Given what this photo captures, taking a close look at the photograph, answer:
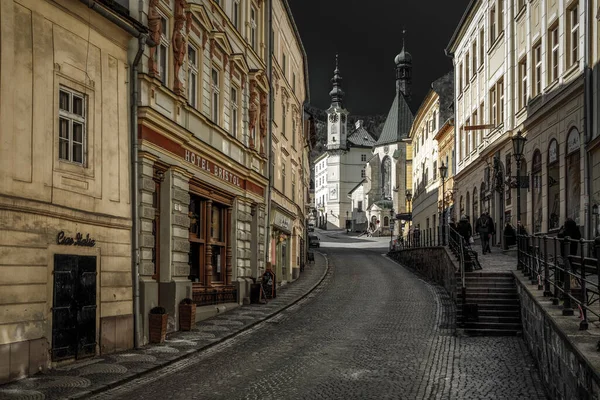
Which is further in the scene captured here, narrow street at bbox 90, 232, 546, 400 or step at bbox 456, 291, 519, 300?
step at bbox 456, 291, 519, 300

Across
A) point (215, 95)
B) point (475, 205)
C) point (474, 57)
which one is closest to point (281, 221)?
point (475, 205)

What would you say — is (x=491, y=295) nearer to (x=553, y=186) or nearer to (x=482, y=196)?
(x=553, y=186)

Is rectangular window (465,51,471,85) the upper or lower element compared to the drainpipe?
upper

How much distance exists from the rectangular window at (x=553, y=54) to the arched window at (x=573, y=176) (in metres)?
3.10

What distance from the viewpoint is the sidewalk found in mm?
10984

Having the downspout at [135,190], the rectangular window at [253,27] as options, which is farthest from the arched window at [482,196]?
the downspout at [135,190]

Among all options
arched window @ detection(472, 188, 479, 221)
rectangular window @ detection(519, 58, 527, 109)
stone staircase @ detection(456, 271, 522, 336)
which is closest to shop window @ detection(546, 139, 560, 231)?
rectangular window @ detection(519, 58, 527, 109)

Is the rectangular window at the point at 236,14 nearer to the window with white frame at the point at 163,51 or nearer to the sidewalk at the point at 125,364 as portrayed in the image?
the window with white frame at the point at 163,51

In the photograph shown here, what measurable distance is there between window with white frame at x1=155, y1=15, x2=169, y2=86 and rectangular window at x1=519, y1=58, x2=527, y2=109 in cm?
1581

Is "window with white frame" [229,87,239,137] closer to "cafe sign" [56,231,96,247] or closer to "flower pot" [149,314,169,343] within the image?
"flower pot" [149,314,169,343]

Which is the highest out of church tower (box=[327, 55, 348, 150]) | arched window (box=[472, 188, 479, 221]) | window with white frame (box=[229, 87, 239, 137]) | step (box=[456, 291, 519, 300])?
church tower (box=[327, 55, 348, 150])

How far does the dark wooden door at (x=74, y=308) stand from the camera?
1327cm

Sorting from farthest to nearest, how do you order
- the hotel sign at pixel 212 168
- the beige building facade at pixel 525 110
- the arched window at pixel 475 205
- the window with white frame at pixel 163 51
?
the arched window at pixel 475 205 → the beige building facade at pixel 525 110 → the hotel sign at pixel 212 168 → the window with white frame at pixel 163 51

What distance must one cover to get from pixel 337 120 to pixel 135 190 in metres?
A: 141
